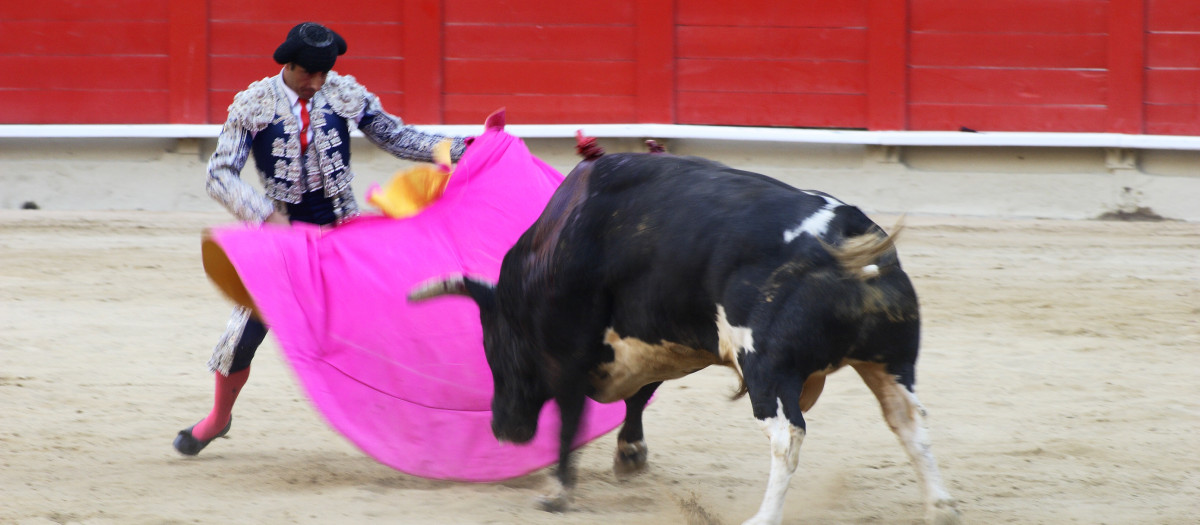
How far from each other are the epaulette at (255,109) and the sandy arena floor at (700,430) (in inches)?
31.6

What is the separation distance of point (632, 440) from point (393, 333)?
0.60 meters

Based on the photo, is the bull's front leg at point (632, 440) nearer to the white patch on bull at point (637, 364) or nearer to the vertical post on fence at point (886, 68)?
the white patch on bull at point (637, 364)

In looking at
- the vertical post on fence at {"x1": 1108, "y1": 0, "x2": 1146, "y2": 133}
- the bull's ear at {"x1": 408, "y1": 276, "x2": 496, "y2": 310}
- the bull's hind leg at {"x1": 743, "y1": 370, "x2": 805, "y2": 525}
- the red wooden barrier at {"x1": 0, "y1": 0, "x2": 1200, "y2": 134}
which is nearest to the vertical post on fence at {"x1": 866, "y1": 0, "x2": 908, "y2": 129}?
the red wooden barrier at {"x1": 0, "y1": 0, "x2": 1200, "y2": 134}

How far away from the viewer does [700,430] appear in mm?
3410

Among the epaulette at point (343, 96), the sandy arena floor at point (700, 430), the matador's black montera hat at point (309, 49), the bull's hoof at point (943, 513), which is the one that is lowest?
the sandy arena floor at point (700, 430)

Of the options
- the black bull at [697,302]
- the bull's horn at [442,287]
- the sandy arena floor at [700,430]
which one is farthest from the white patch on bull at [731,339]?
the bull's horn at [442,287]

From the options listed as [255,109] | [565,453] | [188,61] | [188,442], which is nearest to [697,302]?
[565,453]

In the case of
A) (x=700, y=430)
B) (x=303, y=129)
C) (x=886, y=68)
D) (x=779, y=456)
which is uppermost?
(x=886, y=68)

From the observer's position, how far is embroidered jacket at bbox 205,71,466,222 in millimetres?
2965

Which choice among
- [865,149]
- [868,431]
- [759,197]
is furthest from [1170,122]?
[759,197]

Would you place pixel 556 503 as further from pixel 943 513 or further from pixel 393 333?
pixel 943 513

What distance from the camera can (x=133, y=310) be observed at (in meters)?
A: 4.91

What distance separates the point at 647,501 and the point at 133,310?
2.86 metres

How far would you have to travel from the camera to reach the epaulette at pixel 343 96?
10.2 ft
